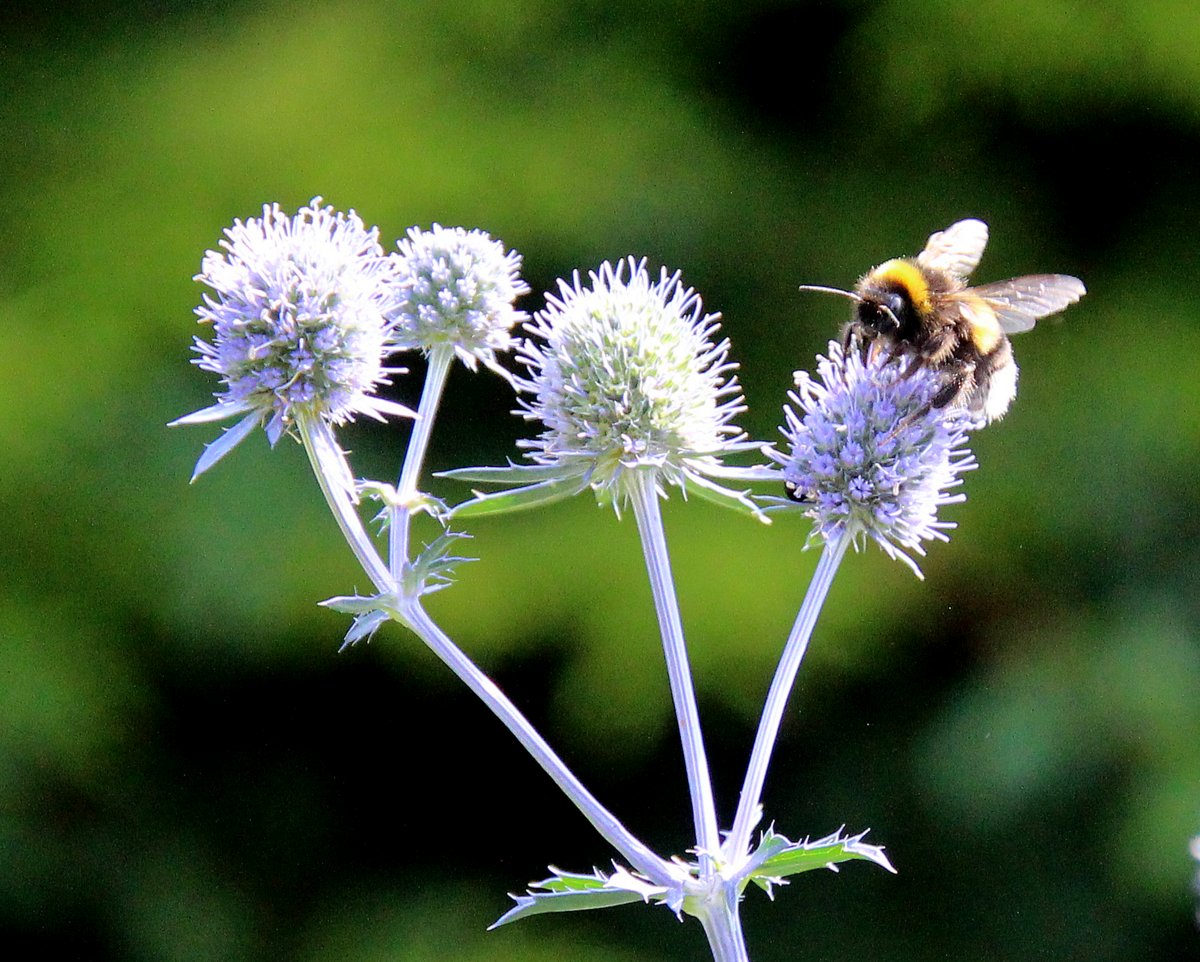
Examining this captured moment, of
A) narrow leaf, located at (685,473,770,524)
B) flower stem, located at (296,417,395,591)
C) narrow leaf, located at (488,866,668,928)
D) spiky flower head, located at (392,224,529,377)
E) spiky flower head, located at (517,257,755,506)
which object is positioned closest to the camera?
narrow leaf, located at (488,866,668,928)

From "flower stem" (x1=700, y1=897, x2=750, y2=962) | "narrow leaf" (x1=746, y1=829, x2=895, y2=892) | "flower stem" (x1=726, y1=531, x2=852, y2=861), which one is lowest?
"flower stem" (x1=700, y1=897, x2=750, y2=962)

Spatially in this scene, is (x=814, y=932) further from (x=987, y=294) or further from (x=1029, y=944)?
(x=987, y=294)

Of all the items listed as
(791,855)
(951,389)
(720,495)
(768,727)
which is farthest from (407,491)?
(951,389)

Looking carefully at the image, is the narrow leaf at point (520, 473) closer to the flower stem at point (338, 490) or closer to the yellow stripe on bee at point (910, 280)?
the flower stem at point (338, 490)

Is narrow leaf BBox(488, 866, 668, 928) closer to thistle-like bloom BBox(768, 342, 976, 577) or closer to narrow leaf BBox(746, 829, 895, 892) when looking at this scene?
narrow leaf BBox(746, 829, 895, 892)

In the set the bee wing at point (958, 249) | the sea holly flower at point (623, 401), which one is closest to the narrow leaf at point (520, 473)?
the sea holly flower at point (623, 401)

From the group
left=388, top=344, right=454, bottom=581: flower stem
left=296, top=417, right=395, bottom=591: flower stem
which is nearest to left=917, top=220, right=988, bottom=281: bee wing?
left=388, top=344, right=454, bottom=581: flower stem
